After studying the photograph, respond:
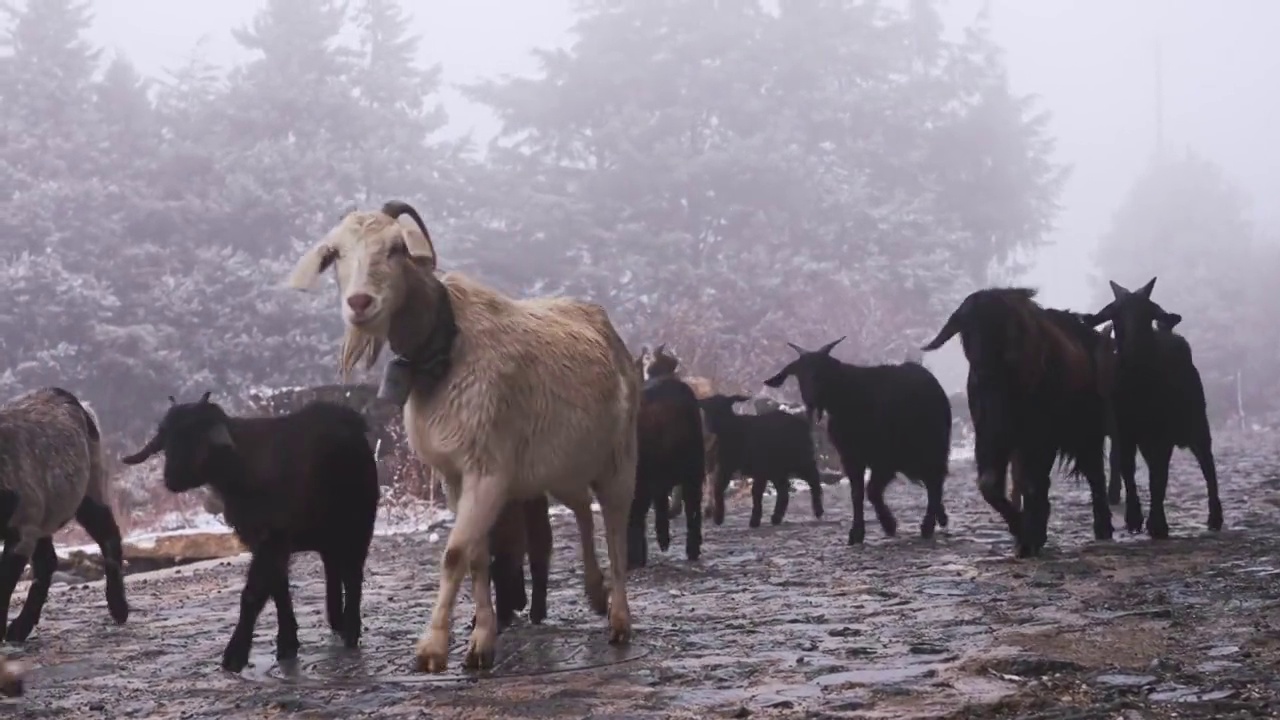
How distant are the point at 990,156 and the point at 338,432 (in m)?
41.1

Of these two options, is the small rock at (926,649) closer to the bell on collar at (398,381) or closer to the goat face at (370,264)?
the bell on collar at (398,381)

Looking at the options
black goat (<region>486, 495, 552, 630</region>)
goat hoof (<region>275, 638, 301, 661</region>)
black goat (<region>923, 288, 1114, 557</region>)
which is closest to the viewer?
goat hoof (<region>275, 638, 301, 661</region>)

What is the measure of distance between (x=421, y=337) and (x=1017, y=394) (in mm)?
4979

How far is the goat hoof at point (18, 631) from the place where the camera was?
812 centimetres

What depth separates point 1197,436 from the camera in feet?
36.3

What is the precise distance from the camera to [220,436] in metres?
6.89

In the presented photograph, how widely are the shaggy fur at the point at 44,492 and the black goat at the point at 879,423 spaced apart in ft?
17.8

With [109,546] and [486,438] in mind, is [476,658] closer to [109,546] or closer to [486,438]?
[486,438]

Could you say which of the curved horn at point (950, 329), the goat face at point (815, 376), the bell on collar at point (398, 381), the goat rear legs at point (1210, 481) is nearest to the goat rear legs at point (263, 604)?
the bell on collar at point (398, 381)

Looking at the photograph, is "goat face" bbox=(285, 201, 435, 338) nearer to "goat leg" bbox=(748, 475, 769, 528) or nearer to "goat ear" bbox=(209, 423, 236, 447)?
"goat ear" bbox=(209, 423, 236, 447)

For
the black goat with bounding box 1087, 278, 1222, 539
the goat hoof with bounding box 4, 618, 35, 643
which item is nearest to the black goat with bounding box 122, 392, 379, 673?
the goat hoof with bounding box 4, 618, 35, 643

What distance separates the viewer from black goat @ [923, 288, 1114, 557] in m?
9.68

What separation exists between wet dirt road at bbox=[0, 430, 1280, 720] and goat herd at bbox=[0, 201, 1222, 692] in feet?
1.05

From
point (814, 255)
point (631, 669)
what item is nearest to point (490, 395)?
point (631, 669)
